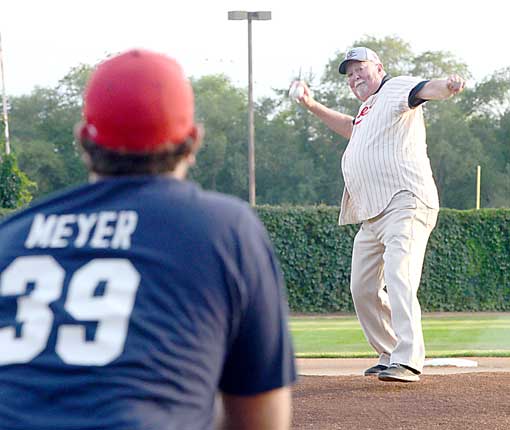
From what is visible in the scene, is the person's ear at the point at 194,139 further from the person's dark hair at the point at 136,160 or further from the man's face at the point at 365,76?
the man's face at the point at 365,76

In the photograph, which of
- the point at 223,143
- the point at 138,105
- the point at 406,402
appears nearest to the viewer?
the point at 138,105

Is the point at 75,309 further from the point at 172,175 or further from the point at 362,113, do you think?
the point at 362,113

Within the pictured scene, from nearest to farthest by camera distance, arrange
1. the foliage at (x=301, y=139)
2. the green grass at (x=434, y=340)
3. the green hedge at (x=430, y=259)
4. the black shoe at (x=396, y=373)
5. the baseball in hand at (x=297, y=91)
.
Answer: the black shoe at (x=396, y=373), the baseball in hand at (x=297, y=91), the green grass at (x=434, y=340), the green hedge at (x=430, y=259), the foliage at (x=301, y=139)

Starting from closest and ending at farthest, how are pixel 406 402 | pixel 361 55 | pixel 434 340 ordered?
pixel 406 402 < pixel 361 55 < pixel 434 340

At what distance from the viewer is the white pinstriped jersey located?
6.84 meters

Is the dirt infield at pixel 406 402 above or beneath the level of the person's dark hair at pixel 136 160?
beneath

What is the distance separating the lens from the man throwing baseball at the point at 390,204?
22.1 ft

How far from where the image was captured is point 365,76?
23.4 feet

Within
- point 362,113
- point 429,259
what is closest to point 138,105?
point 362,113

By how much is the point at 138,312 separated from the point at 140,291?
0.14 feet

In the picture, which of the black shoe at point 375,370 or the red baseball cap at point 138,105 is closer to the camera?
the red baseball cap at point 138,105

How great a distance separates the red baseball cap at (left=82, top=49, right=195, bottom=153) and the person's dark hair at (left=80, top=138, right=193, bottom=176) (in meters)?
0.01

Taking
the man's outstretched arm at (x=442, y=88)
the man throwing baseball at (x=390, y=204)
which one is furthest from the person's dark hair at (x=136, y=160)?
the man throwing baseball at (x=390, y=204)

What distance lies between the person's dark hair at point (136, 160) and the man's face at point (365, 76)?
5.16 m
